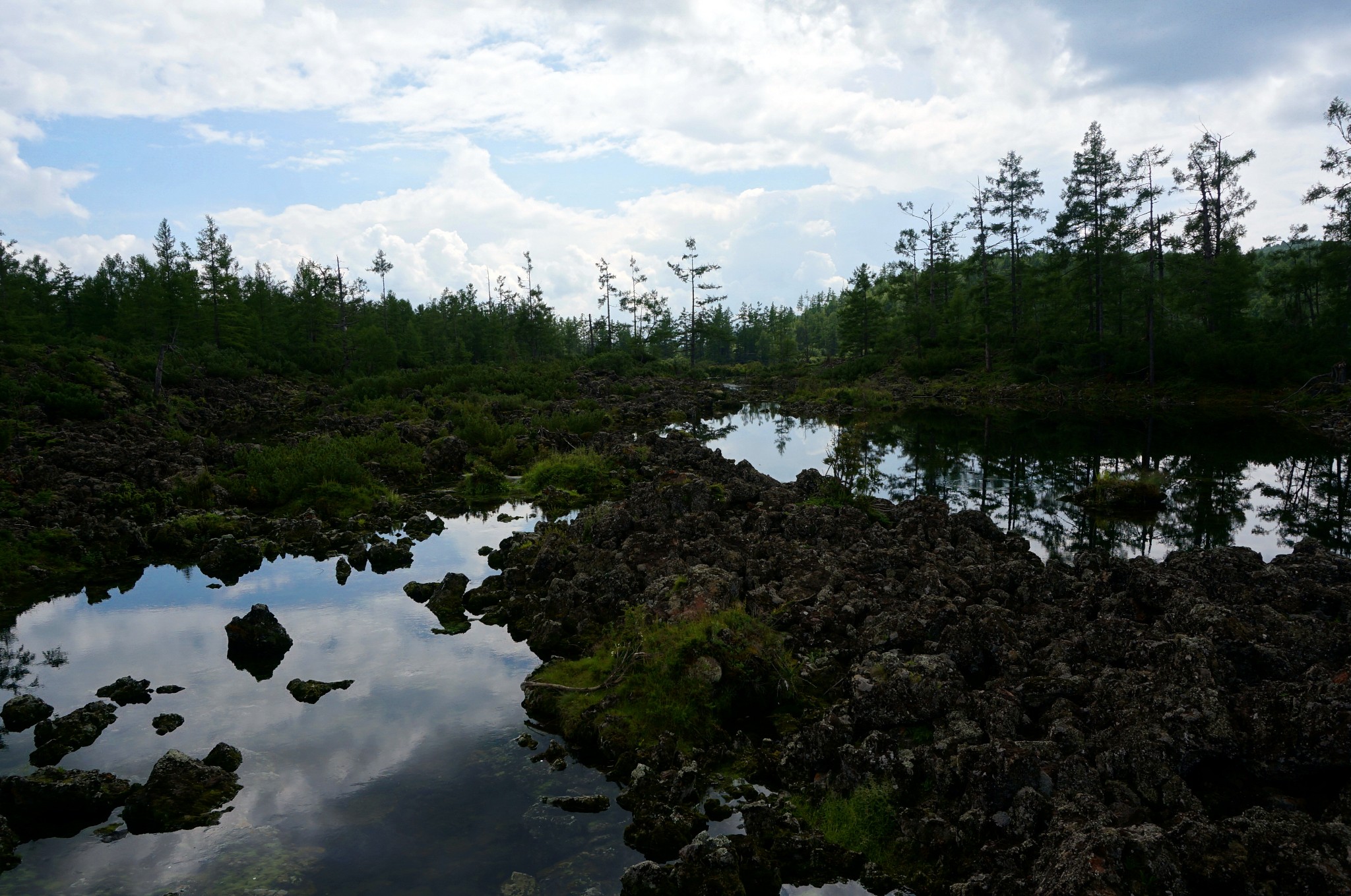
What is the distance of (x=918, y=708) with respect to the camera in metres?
7.72

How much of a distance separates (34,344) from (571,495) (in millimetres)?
40742

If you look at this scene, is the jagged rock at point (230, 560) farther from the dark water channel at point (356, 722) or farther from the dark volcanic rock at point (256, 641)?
the dark volcanic rock at point (256, 641)

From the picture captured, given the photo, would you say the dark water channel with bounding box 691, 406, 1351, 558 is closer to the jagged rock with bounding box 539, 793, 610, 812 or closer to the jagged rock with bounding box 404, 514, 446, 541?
the jagged rock with bounding box 404, 514, 446, 541

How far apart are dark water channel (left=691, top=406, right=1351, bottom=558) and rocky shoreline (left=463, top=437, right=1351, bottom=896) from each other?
6.85m

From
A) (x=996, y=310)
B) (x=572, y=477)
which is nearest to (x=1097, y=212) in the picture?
(x=996, y=310)

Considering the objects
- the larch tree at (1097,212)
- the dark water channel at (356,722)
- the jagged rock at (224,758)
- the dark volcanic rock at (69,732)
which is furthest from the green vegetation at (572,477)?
the larch tree at (1097,212)

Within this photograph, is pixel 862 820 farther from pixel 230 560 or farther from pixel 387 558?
pixel 230 560

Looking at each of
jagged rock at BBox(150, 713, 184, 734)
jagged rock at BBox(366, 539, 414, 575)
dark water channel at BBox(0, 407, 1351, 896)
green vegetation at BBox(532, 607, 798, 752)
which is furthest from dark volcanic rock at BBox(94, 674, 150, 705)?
jagged rock at BBox(366, 539, 414, 575)

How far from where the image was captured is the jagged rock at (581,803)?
25.0 feet

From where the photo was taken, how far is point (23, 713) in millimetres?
9398

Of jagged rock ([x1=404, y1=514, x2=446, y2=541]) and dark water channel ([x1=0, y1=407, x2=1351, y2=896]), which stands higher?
jagged rock ([x1=404, y1=514, x2=446, y2=541])

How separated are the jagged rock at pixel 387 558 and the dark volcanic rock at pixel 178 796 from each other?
8.22 metres

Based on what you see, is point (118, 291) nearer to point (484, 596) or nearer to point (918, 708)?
point (484, 596)

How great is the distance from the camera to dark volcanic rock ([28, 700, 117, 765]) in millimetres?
8500
